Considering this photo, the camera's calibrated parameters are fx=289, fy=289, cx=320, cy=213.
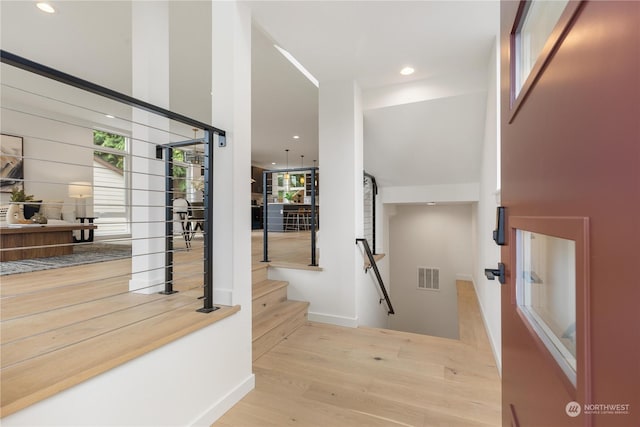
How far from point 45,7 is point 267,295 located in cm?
321

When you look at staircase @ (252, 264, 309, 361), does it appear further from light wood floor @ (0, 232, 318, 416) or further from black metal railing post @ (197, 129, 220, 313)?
black metal railing post @ (197, 129, 220, 313)

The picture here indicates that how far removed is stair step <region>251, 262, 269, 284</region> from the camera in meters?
2.93

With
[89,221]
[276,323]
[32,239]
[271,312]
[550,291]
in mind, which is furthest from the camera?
[89,221]

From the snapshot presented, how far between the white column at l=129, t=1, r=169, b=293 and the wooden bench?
232 centimetres

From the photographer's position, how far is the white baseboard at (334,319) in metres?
2.84

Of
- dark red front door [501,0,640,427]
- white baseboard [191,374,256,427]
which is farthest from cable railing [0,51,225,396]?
dark red front door [501,0,640,427]

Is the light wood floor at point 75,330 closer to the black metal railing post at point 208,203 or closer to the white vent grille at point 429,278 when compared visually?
the black metal railing post at point 208,203

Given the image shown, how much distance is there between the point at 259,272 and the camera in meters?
3.01

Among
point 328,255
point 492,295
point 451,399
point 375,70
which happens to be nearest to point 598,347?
point 451,399

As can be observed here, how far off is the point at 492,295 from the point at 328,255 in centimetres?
151

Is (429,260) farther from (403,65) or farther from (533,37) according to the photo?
(533,37)

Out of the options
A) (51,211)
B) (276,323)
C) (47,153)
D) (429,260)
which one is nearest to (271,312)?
(276,323)

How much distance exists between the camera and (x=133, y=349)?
1159 mm

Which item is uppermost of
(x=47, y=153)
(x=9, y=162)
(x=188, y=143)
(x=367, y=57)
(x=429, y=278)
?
(x=367, y=57)
